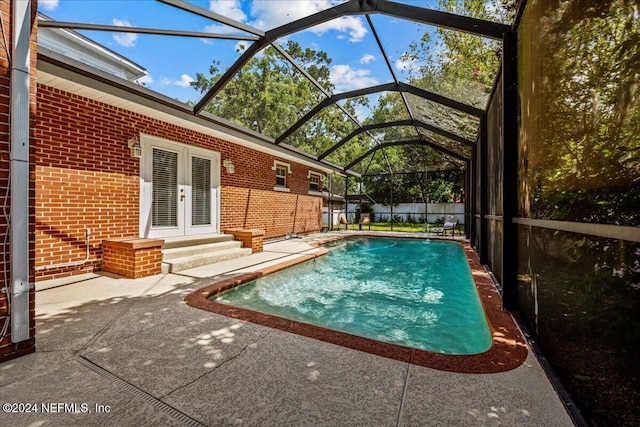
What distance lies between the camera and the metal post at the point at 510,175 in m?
3.01

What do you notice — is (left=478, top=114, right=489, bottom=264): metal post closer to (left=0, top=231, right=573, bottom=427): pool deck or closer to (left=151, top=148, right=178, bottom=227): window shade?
(left=0, top=231, right=573, bottom=427): pool deck

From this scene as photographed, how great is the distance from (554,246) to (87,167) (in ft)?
19.7

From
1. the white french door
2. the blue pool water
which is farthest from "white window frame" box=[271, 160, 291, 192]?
the blue pool water

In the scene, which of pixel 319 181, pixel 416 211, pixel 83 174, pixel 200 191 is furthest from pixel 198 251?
pixel 416 211

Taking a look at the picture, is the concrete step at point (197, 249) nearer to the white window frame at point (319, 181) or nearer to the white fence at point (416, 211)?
the white window frame at point (319, 181)

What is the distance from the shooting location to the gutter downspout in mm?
1979

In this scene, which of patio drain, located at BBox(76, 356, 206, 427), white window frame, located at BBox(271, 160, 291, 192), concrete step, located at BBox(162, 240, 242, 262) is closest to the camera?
patio drain, located at BBox(76, 356, 206, 427)

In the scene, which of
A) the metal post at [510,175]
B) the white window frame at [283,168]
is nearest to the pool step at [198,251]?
the white window frame at [283,168]

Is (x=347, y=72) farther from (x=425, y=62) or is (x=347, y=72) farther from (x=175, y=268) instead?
(x=175, y=268)

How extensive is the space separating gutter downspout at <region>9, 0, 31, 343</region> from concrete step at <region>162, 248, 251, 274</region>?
9.22ft

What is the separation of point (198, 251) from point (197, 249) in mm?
46

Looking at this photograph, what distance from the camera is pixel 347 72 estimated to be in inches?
364

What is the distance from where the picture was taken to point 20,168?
2.00 m

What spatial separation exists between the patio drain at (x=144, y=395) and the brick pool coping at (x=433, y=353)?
1.16 meters
